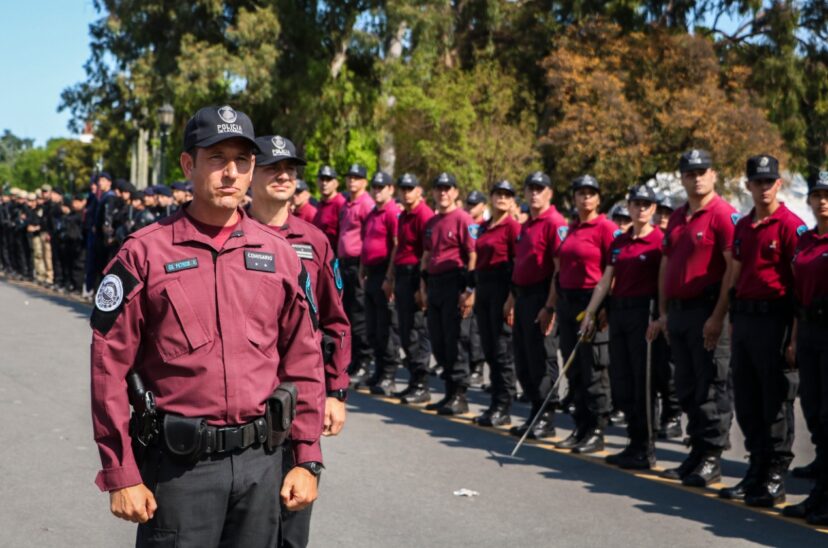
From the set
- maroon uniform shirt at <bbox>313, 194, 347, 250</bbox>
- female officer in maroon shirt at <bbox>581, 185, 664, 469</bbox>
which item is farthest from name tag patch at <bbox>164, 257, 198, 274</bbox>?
maroon uniform shirt at <bbox>313, 194, 347, 250</bbox>

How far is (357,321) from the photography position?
1335 centimetres

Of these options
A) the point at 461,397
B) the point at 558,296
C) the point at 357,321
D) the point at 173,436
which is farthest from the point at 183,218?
the point at 357,321

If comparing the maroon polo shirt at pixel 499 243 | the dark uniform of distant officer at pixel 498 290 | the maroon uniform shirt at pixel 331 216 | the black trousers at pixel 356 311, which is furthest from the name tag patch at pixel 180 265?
the maroon uniform shirt at pixel 331 216

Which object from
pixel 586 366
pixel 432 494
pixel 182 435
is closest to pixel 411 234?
pixel 586 366

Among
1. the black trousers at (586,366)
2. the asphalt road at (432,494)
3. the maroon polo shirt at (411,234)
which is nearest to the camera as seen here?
the asphalt road at (432,494)

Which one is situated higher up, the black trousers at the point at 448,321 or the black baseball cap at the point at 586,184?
the black baseball cap at the point at 586,184

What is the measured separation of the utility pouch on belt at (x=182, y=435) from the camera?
3611 mm

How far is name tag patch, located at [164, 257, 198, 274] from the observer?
3.68m

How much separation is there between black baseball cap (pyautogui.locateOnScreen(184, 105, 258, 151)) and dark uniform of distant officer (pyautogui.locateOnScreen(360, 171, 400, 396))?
8.56 metres

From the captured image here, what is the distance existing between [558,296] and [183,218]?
6.37 metres

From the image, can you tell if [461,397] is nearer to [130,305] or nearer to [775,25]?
[130,305]

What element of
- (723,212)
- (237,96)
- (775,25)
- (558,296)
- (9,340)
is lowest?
(9,340)

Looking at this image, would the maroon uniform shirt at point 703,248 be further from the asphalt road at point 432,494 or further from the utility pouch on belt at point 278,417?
the utility pouch on belt at point 278,417

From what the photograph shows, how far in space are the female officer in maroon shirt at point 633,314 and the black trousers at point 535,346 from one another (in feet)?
3.19
